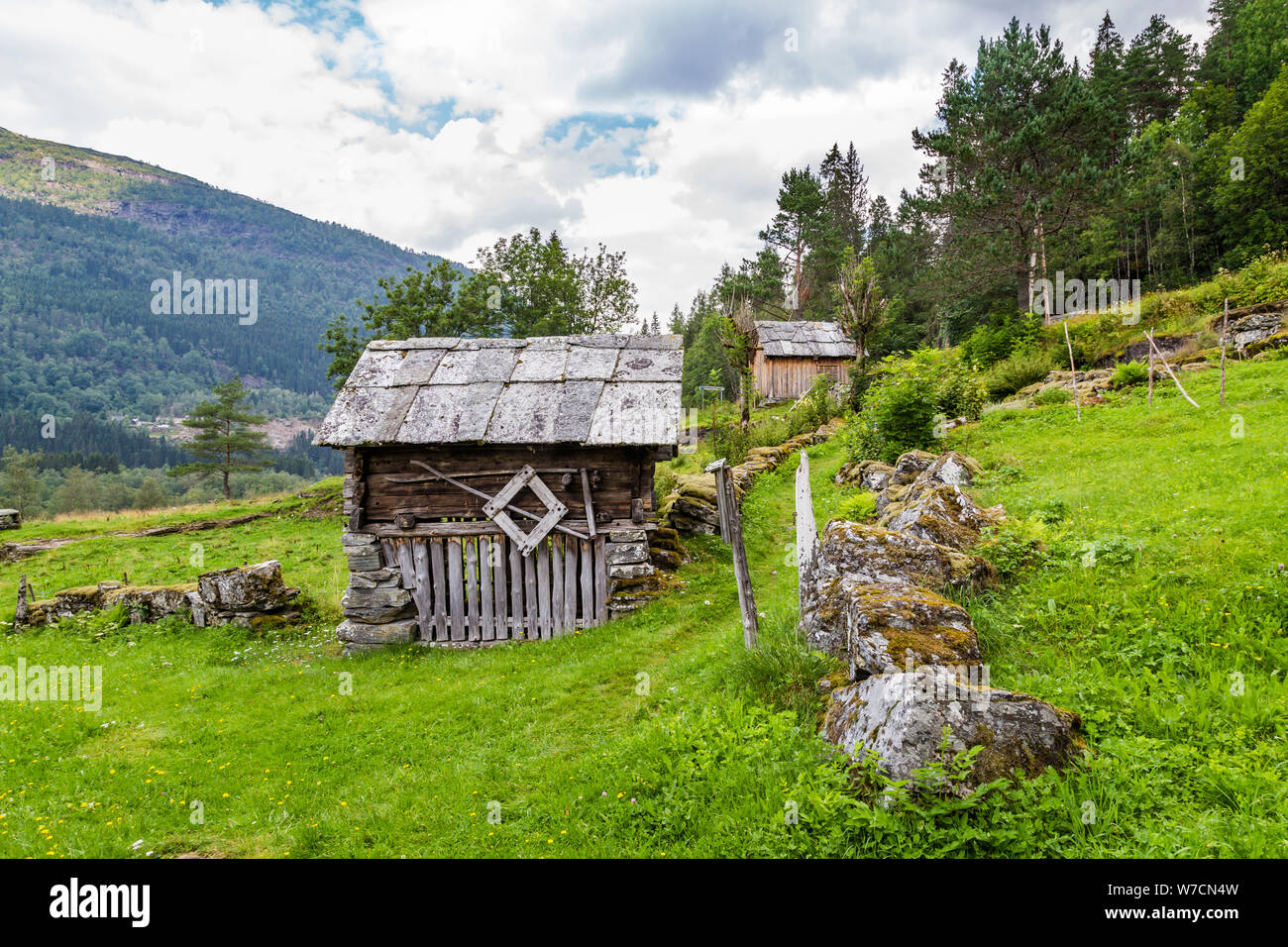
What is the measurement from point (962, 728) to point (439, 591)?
9.41 metres

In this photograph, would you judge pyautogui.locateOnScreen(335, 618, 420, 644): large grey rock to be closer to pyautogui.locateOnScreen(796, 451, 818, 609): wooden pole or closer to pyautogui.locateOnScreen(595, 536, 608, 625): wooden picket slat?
pyautogui.locateOnScreen(595, 536, 608, 625): wooden picket slat

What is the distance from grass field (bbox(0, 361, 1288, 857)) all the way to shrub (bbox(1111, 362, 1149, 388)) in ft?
19.5

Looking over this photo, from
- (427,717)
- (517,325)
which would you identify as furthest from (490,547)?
(517,325)

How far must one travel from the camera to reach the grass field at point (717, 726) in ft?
12.6

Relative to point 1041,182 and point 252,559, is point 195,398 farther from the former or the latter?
point 1041,182

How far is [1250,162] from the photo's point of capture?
89.6 feet

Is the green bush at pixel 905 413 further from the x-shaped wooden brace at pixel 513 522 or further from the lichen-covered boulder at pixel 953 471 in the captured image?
the x-shaped wooden brace at pixel 513 522

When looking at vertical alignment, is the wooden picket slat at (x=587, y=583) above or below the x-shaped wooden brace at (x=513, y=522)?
below

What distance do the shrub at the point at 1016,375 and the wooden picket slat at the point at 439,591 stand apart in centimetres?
1876

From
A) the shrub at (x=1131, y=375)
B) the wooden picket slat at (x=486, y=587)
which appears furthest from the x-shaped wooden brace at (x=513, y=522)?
the shrub at (x=1131, y=375)

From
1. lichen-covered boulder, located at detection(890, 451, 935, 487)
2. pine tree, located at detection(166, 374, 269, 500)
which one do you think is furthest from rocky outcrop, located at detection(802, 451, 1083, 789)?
pine tree, located at detection(166, 374, 269, 500)

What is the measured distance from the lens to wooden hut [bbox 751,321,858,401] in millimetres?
35875

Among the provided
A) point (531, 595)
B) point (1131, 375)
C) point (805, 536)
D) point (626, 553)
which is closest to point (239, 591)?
point (531, 595)

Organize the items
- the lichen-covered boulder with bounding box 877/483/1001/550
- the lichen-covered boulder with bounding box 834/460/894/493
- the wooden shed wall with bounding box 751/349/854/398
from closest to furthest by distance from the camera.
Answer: the lichen-covered boulder with bounding box 877/483/1001/550
the lichen-covered boulder with bounding box 834/460/894/493
the wooden shed wall with bounding box 751/349/854/398
